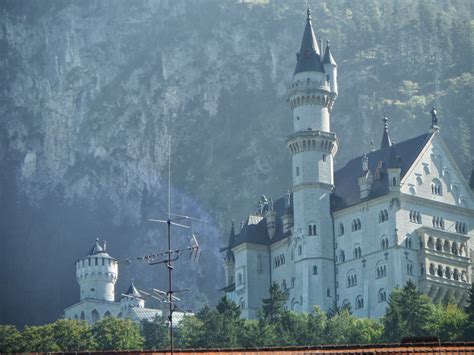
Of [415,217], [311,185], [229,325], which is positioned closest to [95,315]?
[311,185]

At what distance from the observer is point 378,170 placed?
5871 inches

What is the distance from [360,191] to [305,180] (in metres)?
5.58

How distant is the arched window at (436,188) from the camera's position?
148500 millimetres

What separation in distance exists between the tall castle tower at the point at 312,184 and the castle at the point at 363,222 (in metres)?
0.10

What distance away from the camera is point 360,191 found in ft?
490

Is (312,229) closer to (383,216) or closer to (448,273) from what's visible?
(383,216)

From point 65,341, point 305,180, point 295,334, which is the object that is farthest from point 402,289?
point 65,341

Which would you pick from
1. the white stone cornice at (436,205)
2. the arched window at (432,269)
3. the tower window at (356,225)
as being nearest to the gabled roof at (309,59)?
the tower window at (356,225)

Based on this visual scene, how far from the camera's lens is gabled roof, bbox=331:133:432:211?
147175 mm

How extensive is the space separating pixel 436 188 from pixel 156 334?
3286 centimetres

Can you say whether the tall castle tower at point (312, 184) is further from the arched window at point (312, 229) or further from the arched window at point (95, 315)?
the arched window at point (95, 315)

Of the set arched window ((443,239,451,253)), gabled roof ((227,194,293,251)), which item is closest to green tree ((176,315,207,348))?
gabled roof ((227,194,293,251))

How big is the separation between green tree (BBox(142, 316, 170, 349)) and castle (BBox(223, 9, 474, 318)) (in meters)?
8.72

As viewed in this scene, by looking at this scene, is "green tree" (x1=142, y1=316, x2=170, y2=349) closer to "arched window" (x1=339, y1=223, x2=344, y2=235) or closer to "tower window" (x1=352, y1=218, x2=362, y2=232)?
"arched window" (x1=339, y1=223, x2=344, y2=235)
